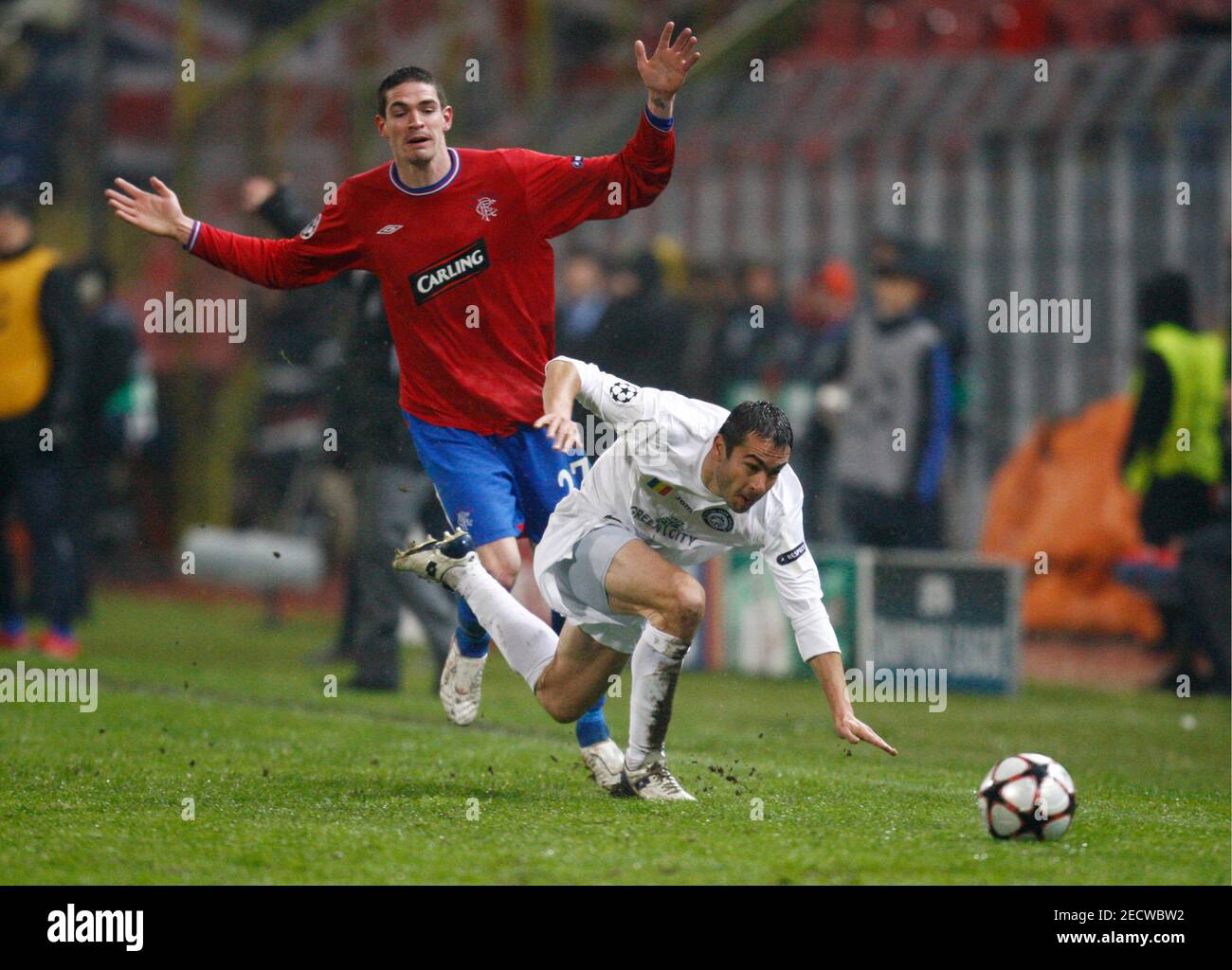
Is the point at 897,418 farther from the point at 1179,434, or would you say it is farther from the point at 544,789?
the point at 544,789

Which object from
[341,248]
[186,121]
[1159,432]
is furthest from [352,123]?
[341,248]

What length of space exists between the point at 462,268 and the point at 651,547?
4.96 feet

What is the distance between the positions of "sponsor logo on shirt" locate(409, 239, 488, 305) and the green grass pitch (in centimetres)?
206

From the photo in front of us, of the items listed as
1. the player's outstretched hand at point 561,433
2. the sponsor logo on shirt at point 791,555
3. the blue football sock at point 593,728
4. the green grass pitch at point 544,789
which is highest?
the player's outstretched hand at point 561,433

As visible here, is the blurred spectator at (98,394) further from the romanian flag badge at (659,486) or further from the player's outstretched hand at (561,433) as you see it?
the player's outstretched hand at (561,433)

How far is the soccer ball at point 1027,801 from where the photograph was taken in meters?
6.83

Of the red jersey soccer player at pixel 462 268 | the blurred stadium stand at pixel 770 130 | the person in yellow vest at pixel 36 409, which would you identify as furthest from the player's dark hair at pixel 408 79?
the blurred stadium stand at pixel 770 130

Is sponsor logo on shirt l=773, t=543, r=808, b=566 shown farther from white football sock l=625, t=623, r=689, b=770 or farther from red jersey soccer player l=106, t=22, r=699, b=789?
red jersey soccer player l=106, t=22, r=699, b=789

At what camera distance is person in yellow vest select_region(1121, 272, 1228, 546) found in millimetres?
12438

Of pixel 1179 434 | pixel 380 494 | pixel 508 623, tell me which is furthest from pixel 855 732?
pixel 1179 434

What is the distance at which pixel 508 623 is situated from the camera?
7.95 meters

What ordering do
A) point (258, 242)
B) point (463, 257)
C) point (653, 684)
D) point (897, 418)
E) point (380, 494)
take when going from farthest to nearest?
point (897, 418), point (380, 494), point (258, 242), point (463, 257), point (653, 684)

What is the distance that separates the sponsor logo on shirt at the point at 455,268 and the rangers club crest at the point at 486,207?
10cm

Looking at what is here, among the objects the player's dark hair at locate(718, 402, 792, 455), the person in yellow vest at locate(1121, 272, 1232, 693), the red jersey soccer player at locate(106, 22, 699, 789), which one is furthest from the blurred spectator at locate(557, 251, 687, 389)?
the player's dark hair at locate(718, 402, 792, 455)
